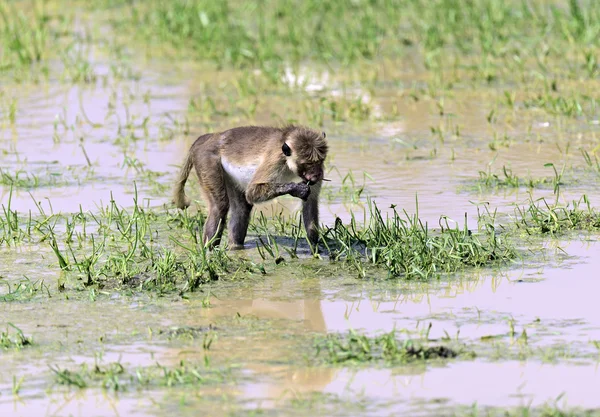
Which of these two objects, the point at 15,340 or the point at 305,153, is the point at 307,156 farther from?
the point at 15,340

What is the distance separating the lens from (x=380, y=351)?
5.74 metres

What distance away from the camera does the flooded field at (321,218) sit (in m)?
5.44

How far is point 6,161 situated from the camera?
11148 mm

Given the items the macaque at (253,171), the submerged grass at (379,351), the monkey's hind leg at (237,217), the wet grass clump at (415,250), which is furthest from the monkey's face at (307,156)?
the submerged grass at (379,351)

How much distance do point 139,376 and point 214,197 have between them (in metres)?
2.86

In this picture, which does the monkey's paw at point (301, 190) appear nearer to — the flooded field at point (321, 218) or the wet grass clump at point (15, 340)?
the flooded field at point (321, 218)

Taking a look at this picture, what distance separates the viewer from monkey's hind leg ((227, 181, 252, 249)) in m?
8.15

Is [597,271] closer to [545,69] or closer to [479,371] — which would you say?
[479,371]

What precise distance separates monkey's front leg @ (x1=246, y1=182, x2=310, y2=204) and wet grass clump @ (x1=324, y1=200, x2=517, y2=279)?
354mm

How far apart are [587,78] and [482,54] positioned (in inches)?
53.4

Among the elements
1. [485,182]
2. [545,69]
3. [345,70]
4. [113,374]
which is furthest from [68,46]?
[113,374]

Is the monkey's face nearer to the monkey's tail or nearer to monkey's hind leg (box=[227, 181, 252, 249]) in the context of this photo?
monkey's hind leg (box=[227, 181, 252, 249])

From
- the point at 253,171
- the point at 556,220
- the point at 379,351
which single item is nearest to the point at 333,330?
the point at 379,351

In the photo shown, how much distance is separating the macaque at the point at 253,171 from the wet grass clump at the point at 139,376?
229 cm
